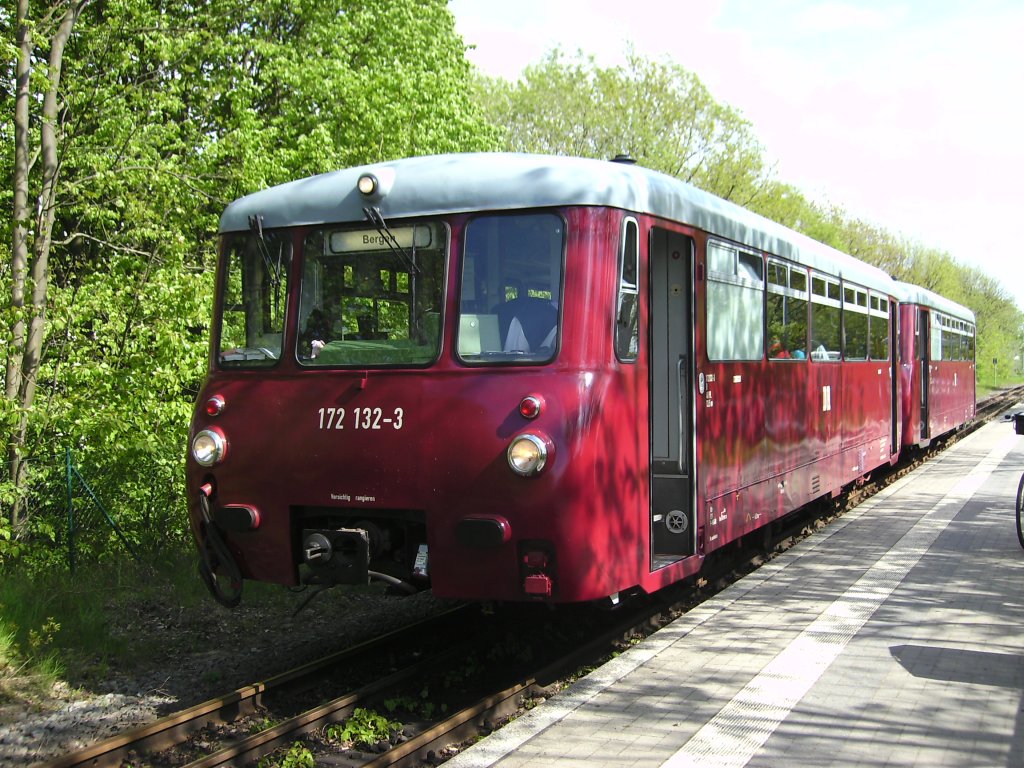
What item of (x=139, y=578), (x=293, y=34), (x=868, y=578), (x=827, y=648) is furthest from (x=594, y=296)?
(x=293, y=34)

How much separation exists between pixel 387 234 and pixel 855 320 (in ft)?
26.2

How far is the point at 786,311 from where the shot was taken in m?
9.39

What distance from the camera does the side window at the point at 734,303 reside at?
7.38 m

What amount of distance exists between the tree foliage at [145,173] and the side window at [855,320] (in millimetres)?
7201

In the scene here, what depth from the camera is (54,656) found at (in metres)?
6.86

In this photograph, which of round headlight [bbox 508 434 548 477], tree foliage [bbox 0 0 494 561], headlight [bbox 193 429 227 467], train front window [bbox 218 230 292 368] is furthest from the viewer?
tree foliage [bbox 0 0 494 561]

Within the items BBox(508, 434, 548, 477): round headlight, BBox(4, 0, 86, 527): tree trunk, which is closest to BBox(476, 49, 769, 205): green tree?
BBox(4, 0, 86, 527): tree trunk

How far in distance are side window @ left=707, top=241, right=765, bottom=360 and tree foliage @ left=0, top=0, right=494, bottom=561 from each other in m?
5.40

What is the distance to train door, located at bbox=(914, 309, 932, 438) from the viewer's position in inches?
742

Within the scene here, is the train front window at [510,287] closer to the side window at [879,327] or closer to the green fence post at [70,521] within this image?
the green fence post at [70,521]

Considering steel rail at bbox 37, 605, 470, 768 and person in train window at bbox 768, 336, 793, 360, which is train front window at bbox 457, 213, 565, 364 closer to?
steel rail at bbox 37, 605, 470, 768

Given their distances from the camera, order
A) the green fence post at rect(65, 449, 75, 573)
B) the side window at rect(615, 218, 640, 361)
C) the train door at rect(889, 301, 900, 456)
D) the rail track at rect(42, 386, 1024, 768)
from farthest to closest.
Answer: the train door at rect(889, 301, 900, 456)
the green fence post at rect(65, 449, 75, 573)
the side window at rect(615, 218, 640, 361)
the rail track at rect(42, 386, 1024, 768)

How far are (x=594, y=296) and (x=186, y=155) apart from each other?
10032mm

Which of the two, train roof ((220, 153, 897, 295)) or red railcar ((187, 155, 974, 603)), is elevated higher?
train roof ((220, 153, 897, 295))
